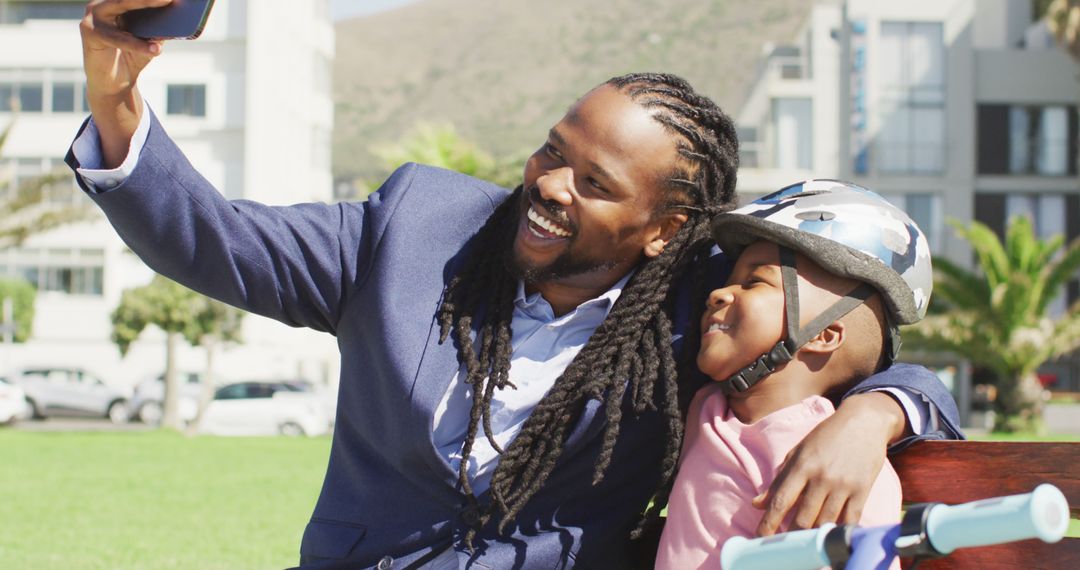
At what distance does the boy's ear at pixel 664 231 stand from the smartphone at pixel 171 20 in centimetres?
113

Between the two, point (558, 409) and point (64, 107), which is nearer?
point (558, 409)

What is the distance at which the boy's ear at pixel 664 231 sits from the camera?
2.94 m

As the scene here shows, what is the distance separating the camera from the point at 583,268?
2.87 meters

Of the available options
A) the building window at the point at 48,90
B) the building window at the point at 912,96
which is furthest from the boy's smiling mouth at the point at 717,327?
the building window at the point at 48,90

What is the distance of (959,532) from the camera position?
1699mm

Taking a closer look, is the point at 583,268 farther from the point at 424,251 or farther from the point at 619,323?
the point at 424,251

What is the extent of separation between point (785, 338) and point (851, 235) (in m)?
0.23

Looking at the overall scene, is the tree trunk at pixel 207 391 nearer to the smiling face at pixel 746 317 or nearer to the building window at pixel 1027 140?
the smiling face at pixel 746 317

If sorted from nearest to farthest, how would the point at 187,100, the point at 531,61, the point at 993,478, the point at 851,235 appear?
1. the point at 993,478
2. the point at 851,235
3. the point at 187,100
4. the point at 531,61

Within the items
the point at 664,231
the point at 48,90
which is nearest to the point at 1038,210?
the point at 48,90

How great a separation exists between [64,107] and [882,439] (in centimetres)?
4251

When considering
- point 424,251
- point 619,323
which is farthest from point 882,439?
point 424,251

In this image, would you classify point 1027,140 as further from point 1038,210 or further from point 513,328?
point 513,328

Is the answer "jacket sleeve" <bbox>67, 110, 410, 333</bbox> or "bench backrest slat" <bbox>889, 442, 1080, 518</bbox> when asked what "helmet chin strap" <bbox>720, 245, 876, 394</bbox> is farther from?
"jacket sleeve" <bbox>67, 110, 410, 333</bbox>
